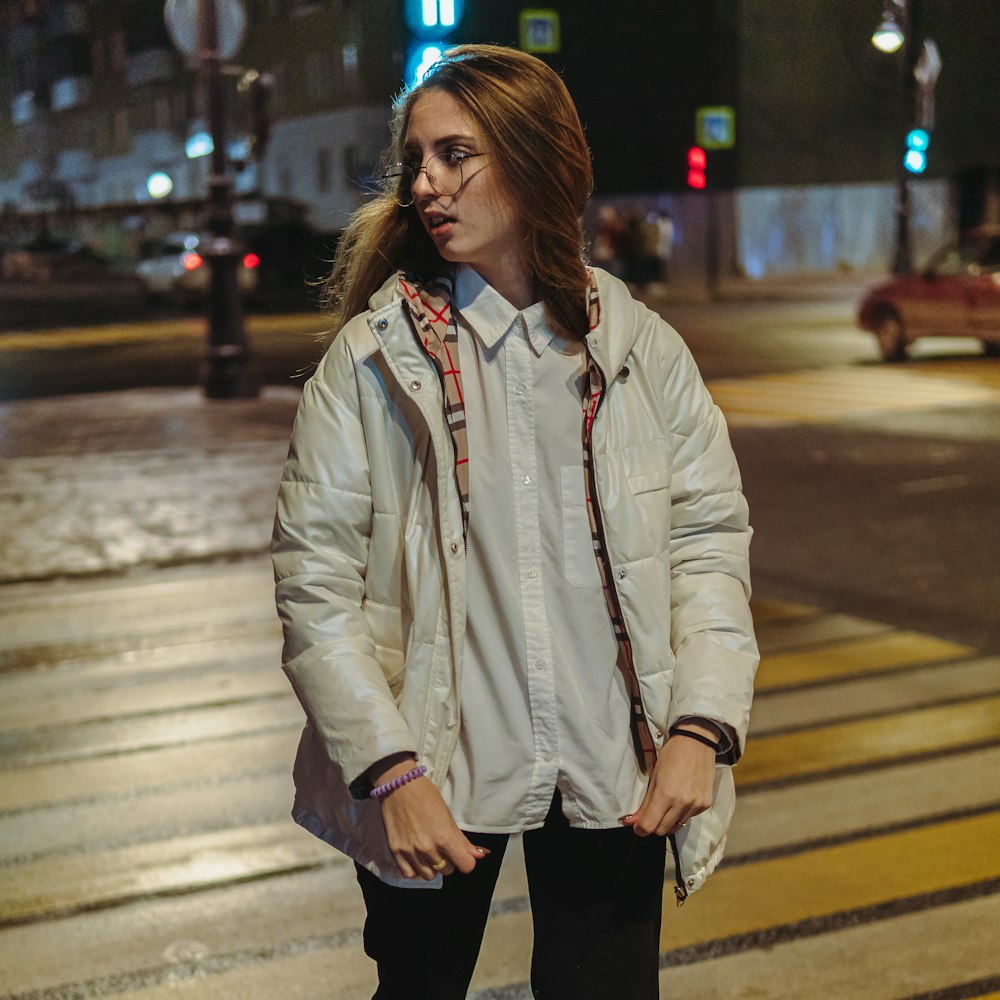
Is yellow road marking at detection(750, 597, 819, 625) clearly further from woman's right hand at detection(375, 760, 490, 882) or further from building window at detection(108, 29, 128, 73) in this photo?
building window at detection(108, 29, 128, 73)

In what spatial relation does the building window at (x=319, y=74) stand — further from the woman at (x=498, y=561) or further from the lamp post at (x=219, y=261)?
the woman at (x=498, y=561)

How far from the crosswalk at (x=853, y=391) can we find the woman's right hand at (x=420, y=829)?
9835mm

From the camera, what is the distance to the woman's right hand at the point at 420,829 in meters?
1.77

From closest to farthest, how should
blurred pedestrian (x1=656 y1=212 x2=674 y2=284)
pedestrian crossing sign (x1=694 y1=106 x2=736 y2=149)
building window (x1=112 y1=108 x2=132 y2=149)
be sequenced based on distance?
pedestrian crossing sign (x1=694 y1=106 x2=736 y2=149) < blurred pedestrian (x1=656 y1=212 x2=674 y2=284) < building window (x1=112 y1=108 x2=132 y2=149)

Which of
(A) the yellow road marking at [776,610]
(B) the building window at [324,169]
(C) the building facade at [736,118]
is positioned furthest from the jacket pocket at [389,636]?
(B) the building window at [324,169]

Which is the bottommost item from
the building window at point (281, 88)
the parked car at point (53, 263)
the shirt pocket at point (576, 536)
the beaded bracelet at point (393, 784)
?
the parked car at point (53, 263)

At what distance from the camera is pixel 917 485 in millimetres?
8875

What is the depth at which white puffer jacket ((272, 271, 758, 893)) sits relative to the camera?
1836 millimetres

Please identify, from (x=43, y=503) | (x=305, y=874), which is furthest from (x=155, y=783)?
(x=43, y=503)

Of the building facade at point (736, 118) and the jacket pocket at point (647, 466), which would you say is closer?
the jacket pocket at point (647, 466)

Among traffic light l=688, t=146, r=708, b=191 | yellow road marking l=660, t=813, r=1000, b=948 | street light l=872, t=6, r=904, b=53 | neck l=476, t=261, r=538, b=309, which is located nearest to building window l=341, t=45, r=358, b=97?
traffic light l=688, t=146, r=708, b=191

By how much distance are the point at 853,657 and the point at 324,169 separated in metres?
40.3

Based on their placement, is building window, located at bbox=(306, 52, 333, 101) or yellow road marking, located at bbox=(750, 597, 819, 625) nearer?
yellow road marking, located at bbox=(750, 597, 819, 625)

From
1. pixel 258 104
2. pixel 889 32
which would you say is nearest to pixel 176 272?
pixel 889 32
